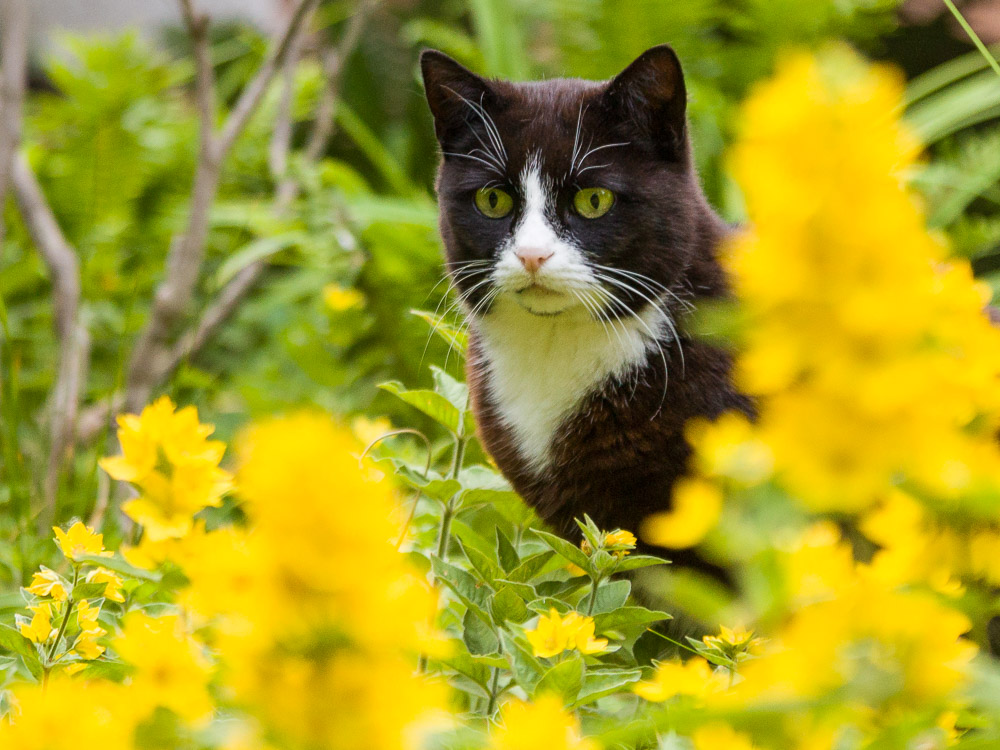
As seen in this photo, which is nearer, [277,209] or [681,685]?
[681,685]

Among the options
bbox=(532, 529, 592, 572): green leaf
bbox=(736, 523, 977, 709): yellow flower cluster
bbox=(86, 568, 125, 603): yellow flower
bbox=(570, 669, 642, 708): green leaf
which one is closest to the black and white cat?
bbox=(532, 529, 592, 572): green leaf

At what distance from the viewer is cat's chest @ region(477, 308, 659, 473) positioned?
1420 millimetres

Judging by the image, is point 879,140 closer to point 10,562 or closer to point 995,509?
point 995,509

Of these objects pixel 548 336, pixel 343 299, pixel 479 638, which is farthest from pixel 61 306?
pixel 479 638

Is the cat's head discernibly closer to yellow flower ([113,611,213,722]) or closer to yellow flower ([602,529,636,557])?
yellow flower ([602,529,636,557])

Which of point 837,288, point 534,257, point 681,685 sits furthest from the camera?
point 534,257

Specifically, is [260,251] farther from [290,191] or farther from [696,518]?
[696,518]

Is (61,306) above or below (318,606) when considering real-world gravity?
above

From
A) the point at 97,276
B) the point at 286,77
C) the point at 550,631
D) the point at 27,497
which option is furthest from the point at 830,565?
the point at 97,276

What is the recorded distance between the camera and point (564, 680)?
800 mm

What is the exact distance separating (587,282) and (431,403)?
0.30 meters

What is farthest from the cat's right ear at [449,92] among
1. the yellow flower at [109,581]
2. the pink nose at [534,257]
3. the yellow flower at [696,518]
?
the yellow flower at [696,518]

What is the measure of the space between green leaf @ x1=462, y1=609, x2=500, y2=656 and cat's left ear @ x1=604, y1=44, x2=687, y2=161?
827 mm

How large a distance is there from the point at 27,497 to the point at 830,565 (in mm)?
1584
